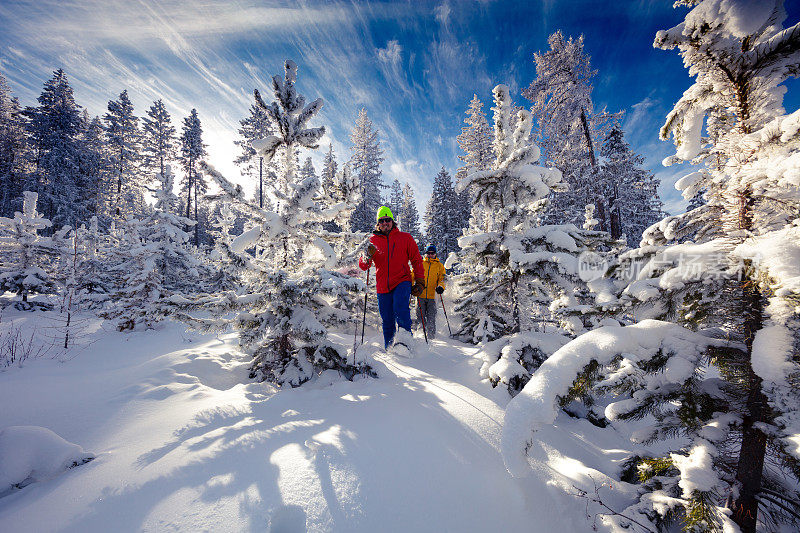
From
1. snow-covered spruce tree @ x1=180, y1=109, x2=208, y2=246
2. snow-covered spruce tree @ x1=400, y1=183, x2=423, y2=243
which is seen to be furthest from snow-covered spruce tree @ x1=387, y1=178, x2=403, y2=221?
snow-covered spruce tree @ x1=180, y1=109, x2=208, y2=246

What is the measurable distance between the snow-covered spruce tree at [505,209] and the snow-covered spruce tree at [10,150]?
43.4 metres

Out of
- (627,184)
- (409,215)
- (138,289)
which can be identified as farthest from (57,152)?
(627,184)

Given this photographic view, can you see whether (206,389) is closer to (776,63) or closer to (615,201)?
(776,63)

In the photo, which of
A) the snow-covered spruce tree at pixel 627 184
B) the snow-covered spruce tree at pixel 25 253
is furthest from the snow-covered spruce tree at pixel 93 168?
the snow-covered spruce tree at pixel 627 184

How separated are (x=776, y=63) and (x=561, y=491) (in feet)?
9.71

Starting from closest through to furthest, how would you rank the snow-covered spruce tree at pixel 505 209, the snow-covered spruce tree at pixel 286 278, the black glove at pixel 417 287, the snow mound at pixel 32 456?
the snow mound at pixel 32 456 < the snow-covered spruce tree at pixel 286 278 < the snow-covered spruce tree at pixel 505 209 < the black glove at pixel 417 287

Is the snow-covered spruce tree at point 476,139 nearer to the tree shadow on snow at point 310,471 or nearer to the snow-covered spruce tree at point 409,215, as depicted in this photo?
the snow-covered spruce tree at point 409,215

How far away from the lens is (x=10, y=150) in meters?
28.9

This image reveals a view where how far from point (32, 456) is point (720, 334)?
473 centimetres

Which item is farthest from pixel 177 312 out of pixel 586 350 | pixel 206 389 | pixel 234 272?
pixel 586 350

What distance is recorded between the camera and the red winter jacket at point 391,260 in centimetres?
545

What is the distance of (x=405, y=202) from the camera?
132 feet

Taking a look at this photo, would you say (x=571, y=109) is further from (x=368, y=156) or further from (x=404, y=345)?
(x=368, y=156)

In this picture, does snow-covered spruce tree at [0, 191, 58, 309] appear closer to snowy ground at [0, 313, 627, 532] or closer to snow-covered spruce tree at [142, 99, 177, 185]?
snowy ground at [0, 313, 627, 532]
